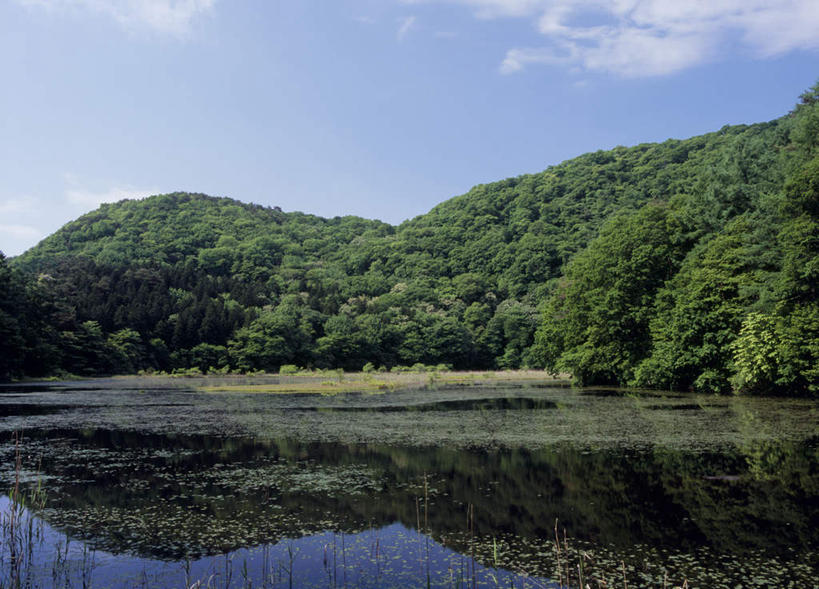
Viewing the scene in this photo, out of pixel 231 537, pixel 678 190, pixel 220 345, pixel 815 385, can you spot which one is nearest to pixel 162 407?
pixel 231 537

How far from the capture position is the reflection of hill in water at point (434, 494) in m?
8.51

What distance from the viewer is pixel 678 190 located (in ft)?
261

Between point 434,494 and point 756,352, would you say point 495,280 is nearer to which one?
point 756,352

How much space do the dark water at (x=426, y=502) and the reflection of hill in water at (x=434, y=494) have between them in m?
0.05

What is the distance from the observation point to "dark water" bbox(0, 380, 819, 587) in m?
7.20

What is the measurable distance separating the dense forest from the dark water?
15855 millimetres

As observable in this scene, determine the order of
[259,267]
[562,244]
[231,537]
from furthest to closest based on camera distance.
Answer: [259,267] < [562,244] < [231,537]

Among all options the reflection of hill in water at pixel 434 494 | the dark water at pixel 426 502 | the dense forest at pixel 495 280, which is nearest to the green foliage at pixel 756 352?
the dense forest at pixel 495 280

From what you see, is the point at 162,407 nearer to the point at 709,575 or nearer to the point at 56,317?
the point at 709,575

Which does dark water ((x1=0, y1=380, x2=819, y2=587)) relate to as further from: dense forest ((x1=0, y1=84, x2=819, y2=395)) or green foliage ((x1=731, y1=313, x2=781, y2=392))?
dense forest ((x1=0, y1=84, x2=819, y2=395))

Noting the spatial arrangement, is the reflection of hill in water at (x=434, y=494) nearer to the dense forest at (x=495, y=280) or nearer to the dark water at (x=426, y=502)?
the dark water at (x=426, y=502)

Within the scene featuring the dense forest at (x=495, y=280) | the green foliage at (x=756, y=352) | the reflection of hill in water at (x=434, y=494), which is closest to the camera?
the reflection of hill in water at (x=434, y=494)

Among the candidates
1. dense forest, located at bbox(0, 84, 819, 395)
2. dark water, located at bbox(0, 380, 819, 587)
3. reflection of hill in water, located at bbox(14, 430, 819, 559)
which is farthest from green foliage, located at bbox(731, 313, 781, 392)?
reflection of hill in water, located at bbox(14, 430, 819, 559)

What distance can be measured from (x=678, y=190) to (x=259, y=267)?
76.7 m
